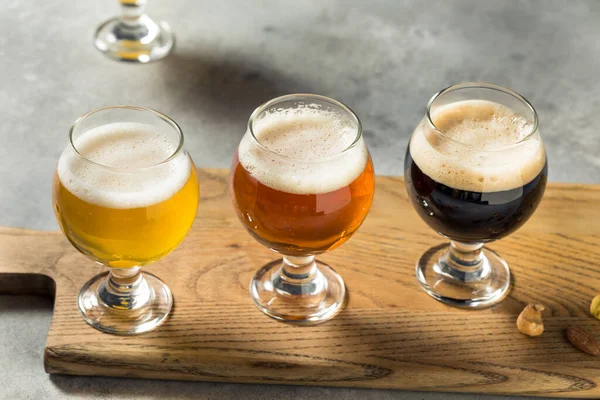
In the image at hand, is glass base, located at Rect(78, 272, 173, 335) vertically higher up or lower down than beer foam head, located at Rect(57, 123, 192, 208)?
lower down

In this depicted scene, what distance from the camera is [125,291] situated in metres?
1.22

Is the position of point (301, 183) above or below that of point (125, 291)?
above

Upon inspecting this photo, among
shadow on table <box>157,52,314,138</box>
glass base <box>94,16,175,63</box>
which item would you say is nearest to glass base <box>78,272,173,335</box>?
shadow on table <box>157,52,314,138</box>

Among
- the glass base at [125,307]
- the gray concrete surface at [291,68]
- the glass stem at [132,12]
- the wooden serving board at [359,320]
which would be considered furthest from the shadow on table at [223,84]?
the glass base at [125,307]

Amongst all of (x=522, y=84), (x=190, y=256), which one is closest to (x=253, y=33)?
(x=522, y=84)

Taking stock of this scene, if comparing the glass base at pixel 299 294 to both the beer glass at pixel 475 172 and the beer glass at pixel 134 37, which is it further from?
the beer glass at pixel 134 37

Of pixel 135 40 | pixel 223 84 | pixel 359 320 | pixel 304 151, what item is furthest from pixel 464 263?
pixel 135 40

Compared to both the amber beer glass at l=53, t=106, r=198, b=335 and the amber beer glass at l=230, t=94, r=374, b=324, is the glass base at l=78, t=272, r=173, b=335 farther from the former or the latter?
the amber beer glass at l=230, t=94, r=374, b=324

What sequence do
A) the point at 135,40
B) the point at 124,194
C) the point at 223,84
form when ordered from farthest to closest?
the point at 135,40 → the point at 223,84 → the point at 124,194

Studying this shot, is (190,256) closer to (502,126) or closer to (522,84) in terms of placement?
(502,126)

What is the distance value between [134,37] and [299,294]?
96 cm

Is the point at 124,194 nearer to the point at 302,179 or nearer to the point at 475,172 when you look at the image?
the point at 302,179

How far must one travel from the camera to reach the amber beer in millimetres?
1054

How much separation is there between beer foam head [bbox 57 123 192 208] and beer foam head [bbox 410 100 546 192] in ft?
1.00
